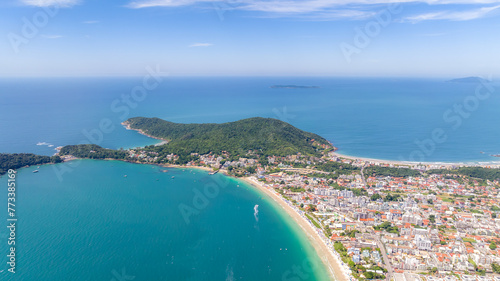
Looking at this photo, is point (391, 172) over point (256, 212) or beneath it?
over

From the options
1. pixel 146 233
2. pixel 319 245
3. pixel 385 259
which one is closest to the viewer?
pixel 385 259

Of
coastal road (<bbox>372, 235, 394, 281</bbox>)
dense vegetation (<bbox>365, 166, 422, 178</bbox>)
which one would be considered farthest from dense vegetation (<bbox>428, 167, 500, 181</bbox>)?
coastal road (<bbox>372, 235, 394, 281</bbox>)

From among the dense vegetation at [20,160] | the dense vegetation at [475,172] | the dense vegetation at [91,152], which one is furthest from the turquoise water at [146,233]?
the dense vegetation at [475,172]

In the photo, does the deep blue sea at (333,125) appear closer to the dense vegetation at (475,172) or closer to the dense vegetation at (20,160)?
the dense vegetation at (20,160)

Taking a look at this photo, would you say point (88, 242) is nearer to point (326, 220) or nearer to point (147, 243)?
point (147, 243)

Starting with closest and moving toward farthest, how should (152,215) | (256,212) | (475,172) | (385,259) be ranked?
(385,259) < (152,215) < (256,212) < (475,172)

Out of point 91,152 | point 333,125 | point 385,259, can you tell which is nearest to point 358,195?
point 385,259

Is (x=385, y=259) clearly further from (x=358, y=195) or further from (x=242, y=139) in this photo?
(x=242, y=139)
